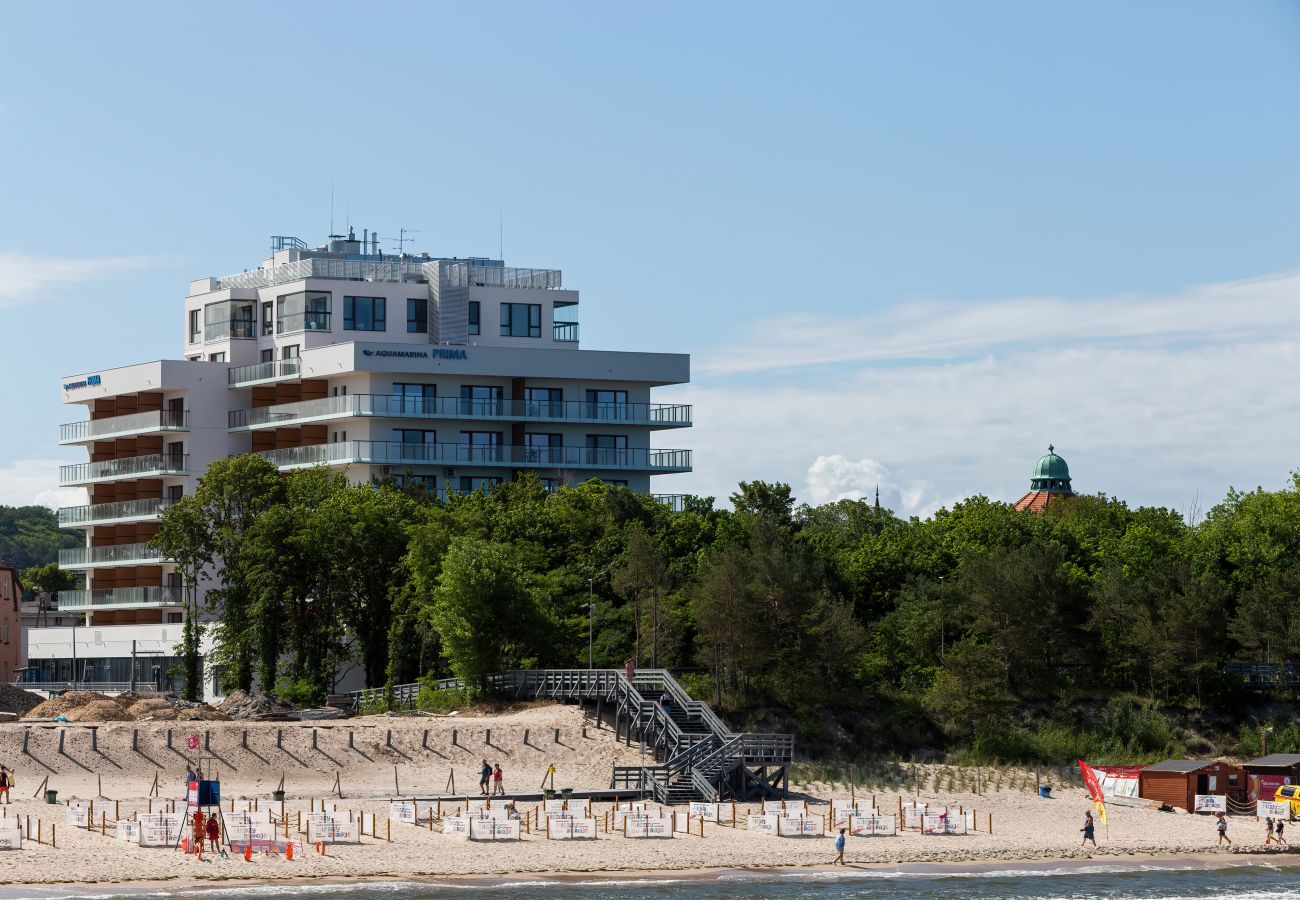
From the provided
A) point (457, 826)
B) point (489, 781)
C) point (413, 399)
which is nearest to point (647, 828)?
point (457, 826)

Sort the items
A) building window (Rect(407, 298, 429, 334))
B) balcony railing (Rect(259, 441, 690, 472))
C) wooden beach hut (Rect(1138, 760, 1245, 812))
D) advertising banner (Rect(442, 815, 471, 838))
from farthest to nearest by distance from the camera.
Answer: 1. building window (Rect(407, 298, 429, 334))
2. balcony railing (Rect(259, 441, 690, 472))
3. wooden beach hut (Rect(1138, 760, 1245, 812))
4. advertising banner (Rect(442, 815, 471, 838))

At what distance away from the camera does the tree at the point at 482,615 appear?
279 feet

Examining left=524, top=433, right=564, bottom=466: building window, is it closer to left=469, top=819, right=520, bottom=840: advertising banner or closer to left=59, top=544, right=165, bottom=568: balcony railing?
left=59, top=544, right=165, bottom=568: balcony railing

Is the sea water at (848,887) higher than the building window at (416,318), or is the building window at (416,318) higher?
the building window at (416,318)

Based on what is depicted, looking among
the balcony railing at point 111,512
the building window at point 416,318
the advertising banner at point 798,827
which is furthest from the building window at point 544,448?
the advertising banner at point 798,827

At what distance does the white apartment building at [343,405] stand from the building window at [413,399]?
8 centimetres

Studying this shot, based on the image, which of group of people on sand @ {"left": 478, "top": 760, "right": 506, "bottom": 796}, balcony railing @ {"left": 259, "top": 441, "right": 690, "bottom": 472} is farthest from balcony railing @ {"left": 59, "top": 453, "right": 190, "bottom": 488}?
group of people on sand @ {"left": 478, "top": 760, "right": 506, "bottom": 796}

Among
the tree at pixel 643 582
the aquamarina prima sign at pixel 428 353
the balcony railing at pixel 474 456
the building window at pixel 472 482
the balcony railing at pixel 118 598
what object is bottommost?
the balcony railing at pixel 118 598

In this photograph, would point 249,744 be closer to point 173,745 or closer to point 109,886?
point 173,745

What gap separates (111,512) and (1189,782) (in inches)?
2981

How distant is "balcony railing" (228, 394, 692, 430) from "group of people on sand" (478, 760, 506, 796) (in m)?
46.7

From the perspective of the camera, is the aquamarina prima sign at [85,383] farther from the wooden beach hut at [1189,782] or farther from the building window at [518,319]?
the wooden beach hut at [1189,782]

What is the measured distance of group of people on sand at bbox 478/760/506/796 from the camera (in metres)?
72.7

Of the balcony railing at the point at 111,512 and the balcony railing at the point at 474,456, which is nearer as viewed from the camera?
the balcony railing at the point at 474,456
